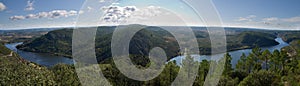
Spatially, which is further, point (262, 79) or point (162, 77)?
point (262, 79)

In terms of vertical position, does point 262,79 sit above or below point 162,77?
below

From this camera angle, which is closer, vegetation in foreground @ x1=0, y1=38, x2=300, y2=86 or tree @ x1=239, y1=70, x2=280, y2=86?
vegetation in foreground @ x1=0, y1=38, x2=300, y2=86

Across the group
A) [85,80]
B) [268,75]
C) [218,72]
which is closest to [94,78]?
[85,80]

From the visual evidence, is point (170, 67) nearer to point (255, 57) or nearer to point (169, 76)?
point (169, 76)

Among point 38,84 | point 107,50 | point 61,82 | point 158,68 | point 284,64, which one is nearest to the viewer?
point 38,84

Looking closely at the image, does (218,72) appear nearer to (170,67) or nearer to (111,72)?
(170,67)

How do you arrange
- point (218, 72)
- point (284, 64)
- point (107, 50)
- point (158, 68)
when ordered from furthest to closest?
point (107, 50) → point (284, 64) → point (158, 68) → point (218, 72)

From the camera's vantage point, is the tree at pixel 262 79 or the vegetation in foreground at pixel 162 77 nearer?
the vegetation in foreground at pixel 162 77

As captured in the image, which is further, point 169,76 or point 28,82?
point 169,76

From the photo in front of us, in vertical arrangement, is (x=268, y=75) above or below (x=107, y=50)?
above

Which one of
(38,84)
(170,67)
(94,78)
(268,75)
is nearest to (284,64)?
(268,75)
